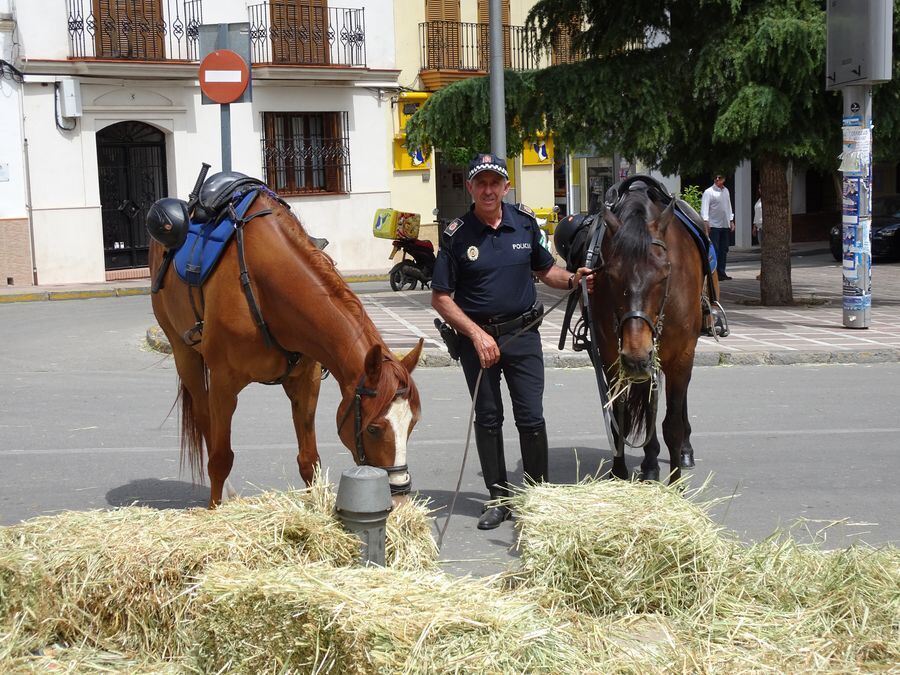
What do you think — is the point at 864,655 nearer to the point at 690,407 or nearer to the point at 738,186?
the point at 690,407

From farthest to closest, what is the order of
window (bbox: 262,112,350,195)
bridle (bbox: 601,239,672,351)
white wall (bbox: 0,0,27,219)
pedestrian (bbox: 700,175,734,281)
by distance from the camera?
window (bbox: 262,112,350,195)
white wall (bbox: 0,0,27,219)
pedestrian (bbox: 700,175,734,281)
bridle (bbox: 601,239,672,351)

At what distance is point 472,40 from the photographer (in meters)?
29.4

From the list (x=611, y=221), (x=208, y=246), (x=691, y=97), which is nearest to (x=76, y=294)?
(x=691, y=97)

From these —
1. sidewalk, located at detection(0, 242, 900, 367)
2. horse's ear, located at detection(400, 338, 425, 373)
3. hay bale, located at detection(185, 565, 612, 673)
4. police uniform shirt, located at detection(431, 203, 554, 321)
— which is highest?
police uniform shirt, located at detection(431, 203, 554, 321)

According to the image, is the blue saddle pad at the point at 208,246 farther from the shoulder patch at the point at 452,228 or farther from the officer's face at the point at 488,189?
the officer's face at the point at 488,189

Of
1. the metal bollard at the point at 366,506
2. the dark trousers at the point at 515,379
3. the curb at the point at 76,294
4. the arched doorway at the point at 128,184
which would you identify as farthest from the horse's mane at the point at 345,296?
the arched doorway at the point at 128,184

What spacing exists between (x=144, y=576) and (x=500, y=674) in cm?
156

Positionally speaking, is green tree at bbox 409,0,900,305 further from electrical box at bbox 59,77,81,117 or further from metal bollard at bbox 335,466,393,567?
metal bollard at bbox 335,466,393,567

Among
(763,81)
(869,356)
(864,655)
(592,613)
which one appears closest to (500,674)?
(592,613)

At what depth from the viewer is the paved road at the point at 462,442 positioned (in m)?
6.70

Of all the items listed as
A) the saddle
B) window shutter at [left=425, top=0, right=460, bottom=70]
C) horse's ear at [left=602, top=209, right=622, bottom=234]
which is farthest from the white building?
horse's ear at [left=602, top=209, right=622, bottom=234]

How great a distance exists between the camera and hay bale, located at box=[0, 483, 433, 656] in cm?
434

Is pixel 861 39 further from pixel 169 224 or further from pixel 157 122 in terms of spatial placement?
pixel 157 122

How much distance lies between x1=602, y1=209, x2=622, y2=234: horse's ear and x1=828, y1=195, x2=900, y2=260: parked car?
20532 millimetres
